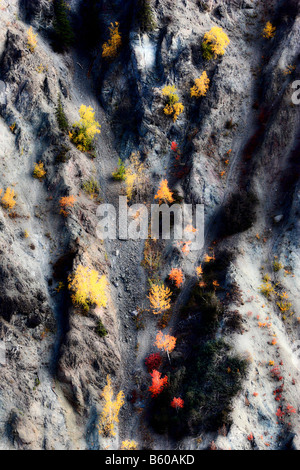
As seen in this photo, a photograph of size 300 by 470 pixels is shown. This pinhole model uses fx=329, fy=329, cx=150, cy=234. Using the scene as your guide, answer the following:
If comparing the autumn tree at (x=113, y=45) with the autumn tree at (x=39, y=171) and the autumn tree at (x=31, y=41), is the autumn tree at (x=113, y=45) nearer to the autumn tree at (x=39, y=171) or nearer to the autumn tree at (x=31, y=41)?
the autumn tree at (x=31, y=41)

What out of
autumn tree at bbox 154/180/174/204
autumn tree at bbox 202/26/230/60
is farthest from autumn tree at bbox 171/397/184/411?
autumn tree at bbox 202/26/230/60

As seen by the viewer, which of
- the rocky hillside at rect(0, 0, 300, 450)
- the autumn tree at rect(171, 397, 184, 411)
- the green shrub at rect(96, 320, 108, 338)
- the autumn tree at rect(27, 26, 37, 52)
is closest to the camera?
the rocky hillside at rect(0, 0, 300, 450)

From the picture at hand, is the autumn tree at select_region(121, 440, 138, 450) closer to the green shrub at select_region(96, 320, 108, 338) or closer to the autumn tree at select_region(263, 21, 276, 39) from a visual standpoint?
the green shrub at select_region(96, 320, 108, 338)

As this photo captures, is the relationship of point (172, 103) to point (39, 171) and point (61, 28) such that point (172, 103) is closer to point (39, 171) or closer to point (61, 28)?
point (61, 28)

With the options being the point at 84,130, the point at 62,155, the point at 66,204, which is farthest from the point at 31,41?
the point at 66,204

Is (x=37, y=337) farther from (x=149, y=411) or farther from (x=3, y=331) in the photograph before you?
(x=149, y=411)
